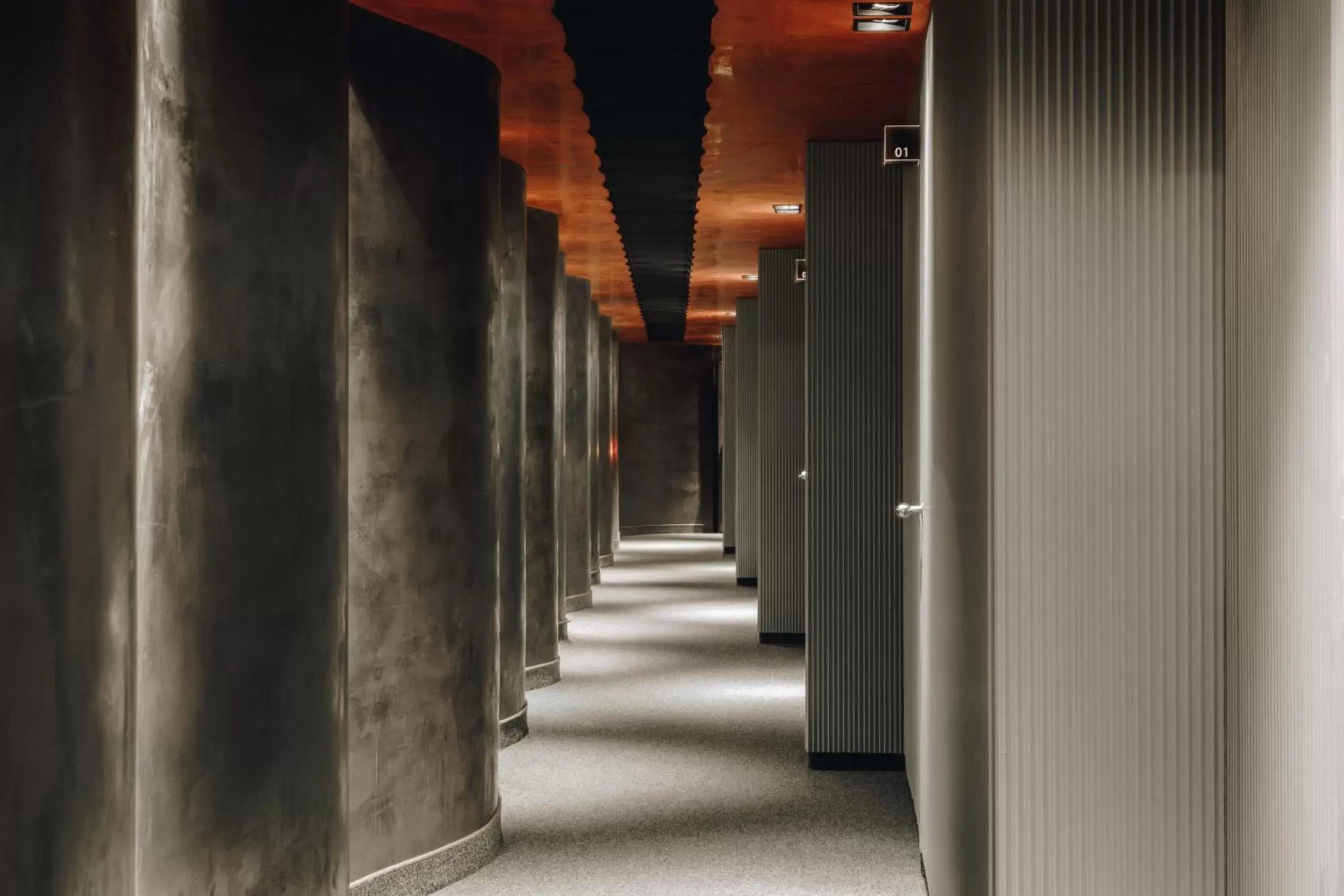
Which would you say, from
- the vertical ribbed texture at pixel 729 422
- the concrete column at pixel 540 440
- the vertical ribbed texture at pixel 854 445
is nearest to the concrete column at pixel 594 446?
the vertical ribbed texture at pixel 729 422

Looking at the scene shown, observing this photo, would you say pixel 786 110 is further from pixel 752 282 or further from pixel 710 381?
pixel 710 381

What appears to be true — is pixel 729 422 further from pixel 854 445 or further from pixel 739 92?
pixel 739 92

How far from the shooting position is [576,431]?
13.2m

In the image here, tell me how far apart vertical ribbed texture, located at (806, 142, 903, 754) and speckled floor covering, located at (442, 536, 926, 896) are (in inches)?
16.5

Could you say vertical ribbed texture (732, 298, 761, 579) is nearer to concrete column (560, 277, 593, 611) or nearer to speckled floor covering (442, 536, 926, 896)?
concrete column (560, 277, 593, 611)

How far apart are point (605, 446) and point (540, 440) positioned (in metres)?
11.3

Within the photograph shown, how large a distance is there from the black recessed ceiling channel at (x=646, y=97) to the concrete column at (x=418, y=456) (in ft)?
1.88

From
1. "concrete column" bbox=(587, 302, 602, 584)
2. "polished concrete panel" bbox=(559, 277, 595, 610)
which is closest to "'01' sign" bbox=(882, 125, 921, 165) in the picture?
"polished concrete panel" bbox=(559, 277, 595, 610)

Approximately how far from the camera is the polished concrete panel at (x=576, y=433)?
12891 mm

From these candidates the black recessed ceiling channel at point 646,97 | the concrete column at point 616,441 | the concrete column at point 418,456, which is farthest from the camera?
the concrete column at point 616,441

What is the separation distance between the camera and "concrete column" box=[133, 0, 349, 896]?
3.22 m

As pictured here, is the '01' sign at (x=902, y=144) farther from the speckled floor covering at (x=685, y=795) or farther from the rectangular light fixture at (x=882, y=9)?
the speckled floor covering at (x=685, y=795)

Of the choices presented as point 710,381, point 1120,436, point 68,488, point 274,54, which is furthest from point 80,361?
point 710,381

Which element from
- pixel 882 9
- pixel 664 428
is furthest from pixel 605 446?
pixel 882 9
